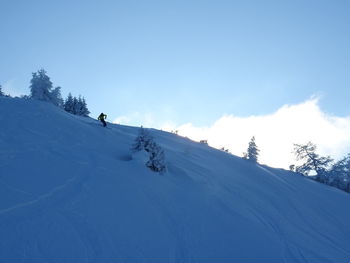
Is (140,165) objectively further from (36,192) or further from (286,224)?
(286,224)

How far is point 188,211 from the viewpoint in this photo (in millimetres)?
13922

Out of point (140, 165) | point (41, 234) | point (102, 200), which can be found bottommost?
point (41, 234)

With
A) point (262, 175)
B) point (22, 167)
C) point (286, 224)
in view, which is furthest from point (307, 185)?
point (22, 167)

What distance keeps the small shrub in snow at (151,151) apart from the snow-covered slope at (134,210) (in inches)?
26.1

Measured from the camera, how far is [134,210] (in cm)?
1283

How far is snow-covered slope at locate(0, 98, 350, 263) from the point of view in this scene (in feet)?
32.9

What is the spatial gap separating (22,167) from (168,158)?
9.71 metres

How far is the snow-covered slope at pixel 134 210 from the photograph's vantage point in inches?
394

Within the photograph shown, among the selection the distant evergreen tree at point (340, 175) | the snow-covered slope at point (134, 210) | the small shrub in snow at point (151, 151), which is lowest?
the snow-covered slope at point (134, 210)

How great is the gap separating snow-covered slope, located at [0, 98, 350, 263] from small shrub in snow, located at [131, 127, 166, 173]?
0.66m

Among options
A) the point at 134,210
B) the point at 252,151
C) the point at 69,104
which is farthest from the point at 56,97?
the point at 134,210

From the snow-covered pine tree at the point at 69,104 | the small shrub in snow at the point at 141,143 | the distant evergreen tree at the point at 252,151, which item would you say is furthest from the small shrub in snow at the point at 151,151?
the snow-covered pine tree at the point at 69,104

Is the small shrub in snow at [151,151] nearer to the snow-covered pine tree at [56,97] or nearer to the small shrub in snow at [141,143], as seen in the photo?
the small shrub in snow at [141,143]

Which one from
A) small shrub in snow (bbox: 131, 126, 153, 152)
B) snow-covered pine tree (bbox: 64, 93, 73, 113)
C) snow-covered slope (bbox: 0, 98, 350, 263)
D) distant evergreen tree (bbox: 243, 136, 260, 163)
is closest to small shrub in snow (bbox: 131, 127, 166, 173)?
small shrub in snow (bbox: 131, 126, 153, 152)
